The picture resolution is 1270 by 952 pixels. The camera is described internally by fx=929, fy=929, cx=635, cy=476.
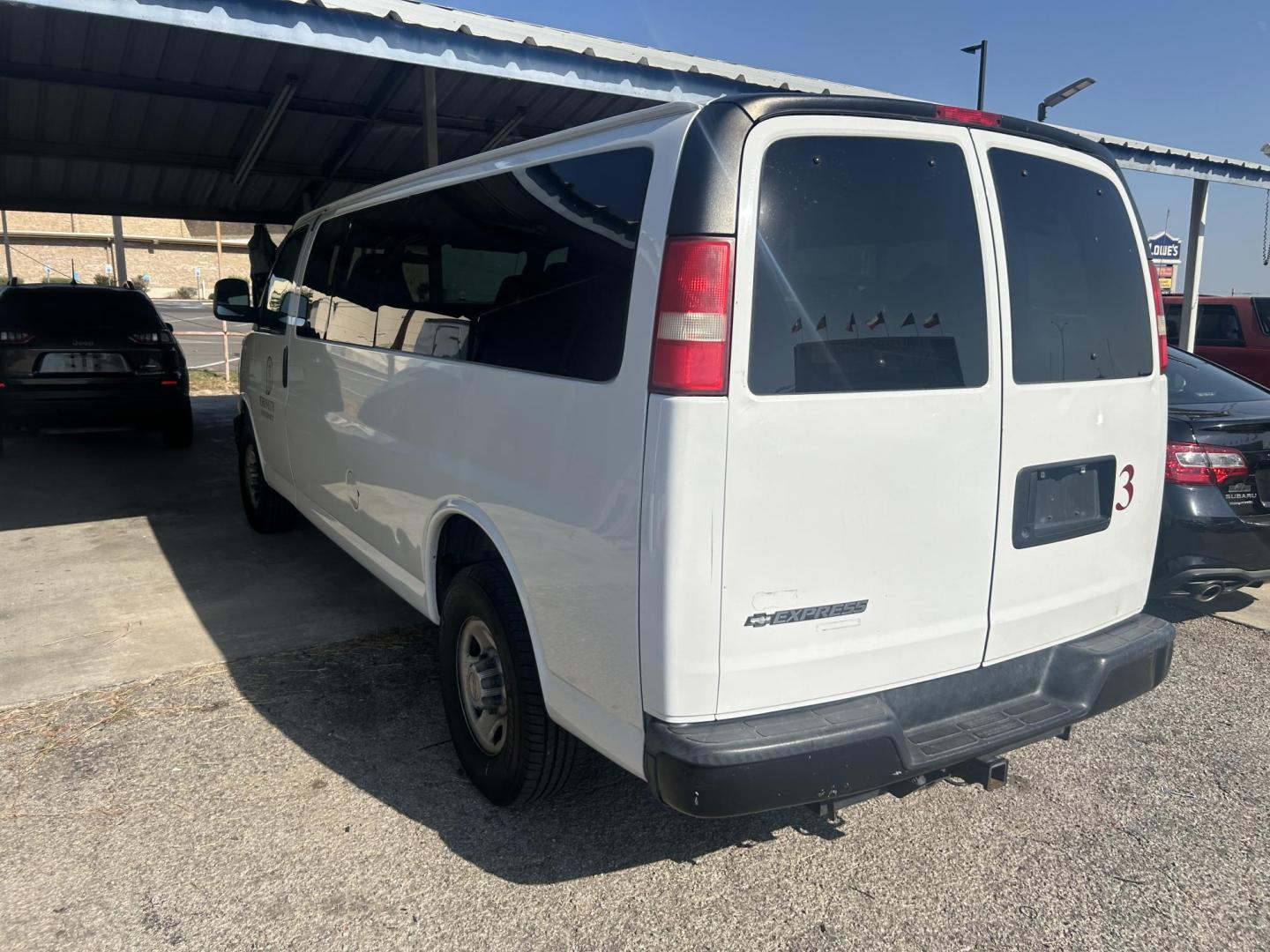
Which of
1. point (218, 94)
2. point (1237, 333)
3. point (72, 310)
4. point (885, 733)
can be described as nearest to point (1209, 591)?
point (885, 733)

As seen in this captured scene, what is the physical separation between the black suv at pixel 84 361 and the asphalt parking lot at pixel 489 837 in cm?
555

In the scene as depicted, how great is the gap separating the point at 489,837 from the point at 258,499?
4.31 meters

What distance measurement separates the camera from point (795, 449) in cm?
225

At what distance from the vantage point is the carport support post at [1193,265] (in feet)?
36.9

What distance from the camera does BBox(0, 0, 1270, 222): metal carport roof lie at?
5016 mm

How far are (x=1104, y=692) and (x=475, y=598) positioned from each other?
6.51ft

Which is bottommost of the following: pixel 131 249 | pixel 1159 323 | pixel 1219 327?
pixel 1159 323

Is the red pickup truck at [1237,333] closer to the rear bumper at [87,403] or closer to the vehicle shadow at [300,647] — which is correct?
the vehicle shadow at [300,647]

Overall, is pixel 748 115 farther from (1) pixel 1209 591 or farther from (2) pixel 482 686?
(1) pixel 1209 591

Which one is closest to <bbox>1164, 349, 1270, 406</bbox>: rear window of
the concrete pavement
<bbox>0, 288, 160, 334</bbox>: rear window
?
the concrete pavement

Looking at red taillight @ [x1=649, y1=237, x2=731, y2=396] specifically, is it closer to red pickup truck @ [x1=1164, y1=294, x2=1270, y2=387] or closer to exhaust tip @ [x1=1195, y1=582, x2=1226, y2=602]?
exhaust tip @ [x1=1195, y1=582, x2=1226, y2=602]

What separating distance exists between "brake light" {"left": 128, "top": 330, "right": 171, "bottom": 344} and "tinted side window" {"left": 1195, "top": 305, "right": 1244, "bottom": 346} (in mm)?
11856

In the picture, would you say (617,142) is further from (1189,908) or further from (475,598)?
(1189,908)

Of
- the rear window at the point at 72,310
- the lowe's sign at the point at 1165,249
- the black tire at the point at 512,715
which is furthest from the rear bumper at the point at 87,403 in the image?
the lowe's sign at the point at 1165,249
